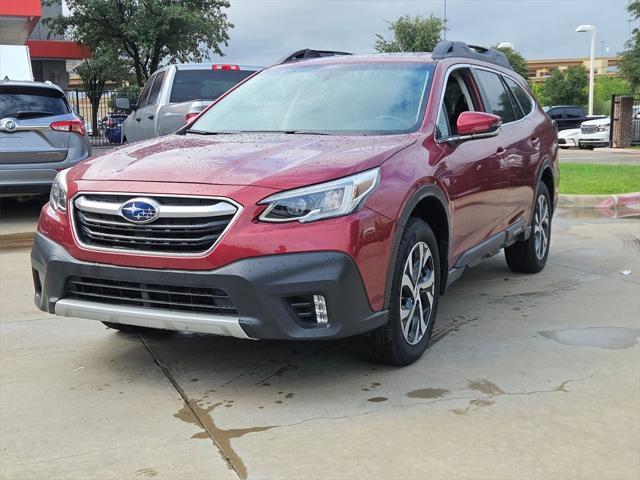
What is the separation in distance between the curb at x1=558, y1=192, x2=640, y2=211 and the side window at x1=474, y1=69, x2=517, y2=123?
6091mm

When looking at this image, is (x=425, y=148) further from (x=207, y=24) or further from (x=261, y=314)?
(x=207, y=24)

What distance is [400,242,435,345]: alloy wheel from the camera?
4.13 meters

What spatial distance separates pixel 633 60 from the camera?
33.2 m

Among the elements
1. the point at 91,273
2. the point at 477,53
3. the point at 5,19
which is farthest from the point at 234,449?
the point at 5,19

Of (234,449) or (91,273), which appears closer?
(234,449)

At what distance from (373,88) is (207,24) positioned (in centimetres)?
3130

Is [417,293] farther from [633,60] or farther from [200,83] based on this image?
[633,60]

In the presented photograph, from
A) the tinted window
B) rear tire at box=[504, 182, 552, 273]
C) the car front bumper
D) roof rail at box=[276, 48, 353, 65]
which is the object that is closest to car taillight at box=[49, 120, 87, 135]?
roof rail at box=[276, 48, 353, 65]

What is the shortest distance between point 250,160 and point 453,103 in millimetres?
1821

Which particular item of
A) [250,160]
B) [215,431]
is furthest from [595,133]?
[215,431]

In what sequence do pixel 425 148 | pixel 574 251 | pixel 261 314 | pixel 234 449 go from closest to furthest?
pixel 234 449
pixel 261 314
pixel 425 148
pixel 574 251

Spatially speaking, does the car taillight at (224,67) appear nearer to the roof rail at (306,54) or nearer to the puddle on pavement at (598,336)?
the roof rail at (306,54)

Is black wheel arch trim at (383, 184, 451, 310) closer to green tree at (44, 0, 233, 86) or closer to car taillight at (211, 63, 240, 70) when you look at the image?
car taillight at (211, 63, 240, 70)

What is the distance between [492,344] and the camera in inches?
185
